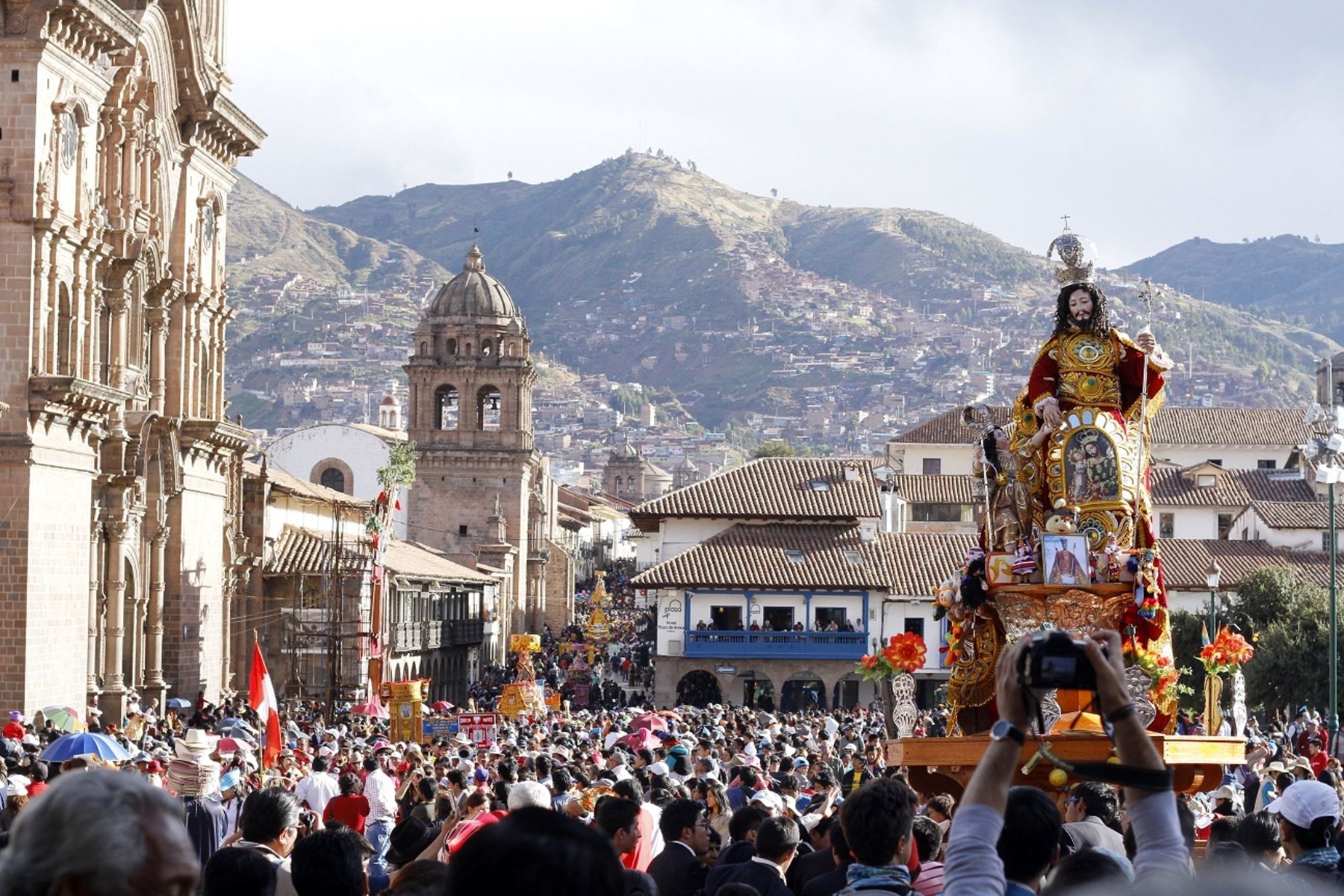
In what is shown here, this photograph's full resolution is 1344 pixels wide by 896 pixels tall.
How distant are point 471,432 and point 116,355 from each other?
6083 cm

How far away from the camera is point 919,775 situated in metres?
18.8

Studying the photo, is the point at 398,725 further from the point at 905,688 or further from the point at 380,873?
the point at 380,873

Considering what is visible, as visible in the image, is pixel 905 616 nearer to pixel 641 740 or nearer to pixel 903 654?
pixel 641 740

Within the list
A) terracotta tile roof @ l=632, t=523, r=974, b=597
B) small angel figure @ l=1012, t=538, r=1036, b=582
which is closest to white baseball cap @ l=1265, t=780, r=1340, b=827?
small angel figure @ l=1012, t=538, r=1036, b=582

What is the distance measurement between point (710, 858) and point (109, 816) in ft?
27.1

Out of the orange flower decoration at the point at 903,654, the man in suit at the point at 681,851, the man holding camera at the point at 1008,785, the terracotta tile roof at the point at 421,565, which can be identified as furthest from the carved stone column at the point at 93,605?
the man holding camera at the point at 1008,785

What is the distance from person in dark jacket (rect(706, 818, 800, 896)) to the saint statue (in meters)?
8.68

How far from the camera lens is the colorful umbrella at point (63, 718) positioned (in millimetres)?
32656

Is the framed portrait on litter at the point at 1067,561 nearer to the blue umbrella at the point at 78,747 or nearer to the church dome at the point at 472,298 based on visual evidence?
the blue umbrella at the point at 78,747

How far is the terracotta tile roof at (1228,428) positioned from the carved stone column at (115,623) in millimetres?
65358

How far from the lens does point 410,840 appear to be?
1352 centimetres

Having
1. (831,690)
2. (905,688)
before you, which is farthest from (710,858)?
(831,690)

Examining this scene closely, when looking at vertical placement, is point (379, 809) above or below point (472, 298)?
below

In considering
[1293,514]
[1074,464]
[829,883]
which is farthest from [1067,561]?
[1293,514]
